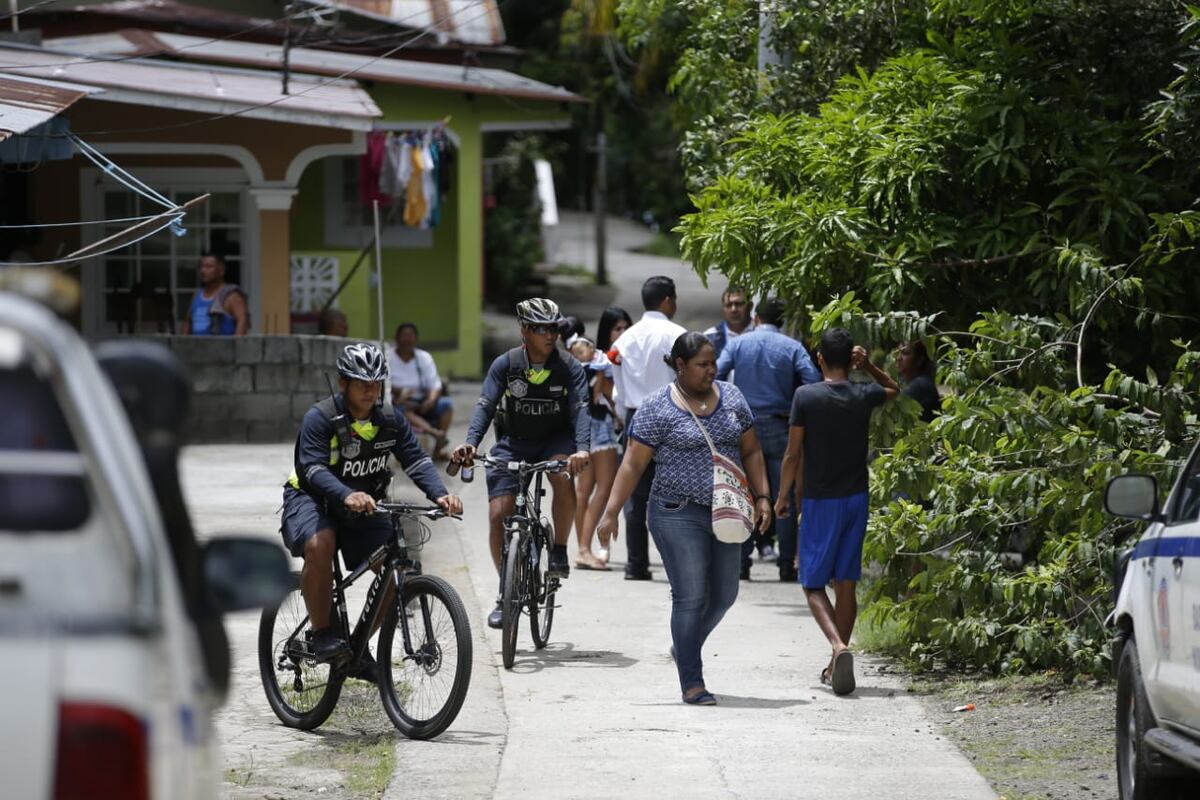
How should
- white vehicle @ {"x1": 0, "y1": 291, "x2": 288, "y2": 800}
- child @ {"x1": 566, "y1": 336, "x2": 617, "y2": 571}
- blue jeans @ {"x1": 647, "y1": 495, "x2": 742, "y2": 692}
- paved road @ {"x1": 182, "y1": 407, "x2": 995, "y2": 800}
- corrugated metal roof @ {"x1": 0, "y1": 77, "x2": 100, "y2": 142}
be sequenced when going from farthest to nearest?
child @ {"x1": 566, "y1": 336, "x2": 617, "y2": 571} < corrugated metal roof @ {"x1": 0, "y1": 77, "x2": 100, "y2": 142} < blue jeans @ {"x1": 647, "y1": 495, "x2": 742, "y2": 692} < paved road @ {"x1": 182, "y1": 407, "x2": 995, "y2": 800} < white vehicle @ {"x1": 0, "y1": 291, "x2": 288, "y2": 800}

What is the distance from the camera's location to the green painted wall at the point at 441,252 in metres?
22.9

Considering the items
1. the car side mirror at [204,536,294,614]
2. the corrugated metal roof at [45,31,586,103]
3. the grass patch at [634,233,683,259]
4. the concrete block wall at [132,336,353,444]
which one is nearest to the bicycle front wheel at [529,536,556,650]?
the car side mirror at [204,536,294,614]

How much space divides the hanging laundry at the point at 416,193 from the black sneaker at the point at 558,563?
35.4 feet

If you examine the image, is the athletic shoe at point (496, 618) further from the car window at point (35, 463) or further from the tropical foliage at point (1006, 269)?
the car window at point (35, 463)

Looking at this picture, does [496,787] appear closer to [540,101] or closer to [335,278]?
[335,278]

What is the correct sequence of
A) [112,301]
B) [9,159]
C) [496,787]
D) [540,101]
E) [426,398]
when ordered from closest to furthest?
[496,787] < [9,159] < [426,398] < [112,301] < [540,101]

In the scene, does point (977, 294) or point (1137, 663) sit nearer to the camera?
point (1137, 663)

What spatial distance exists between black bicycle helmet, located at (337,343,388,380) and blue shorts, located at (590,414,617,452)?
4386 millimetres

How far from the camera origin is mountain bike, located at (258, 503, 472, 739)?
24.8ft

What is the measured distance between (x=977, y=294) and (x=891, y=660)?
7.52 ft

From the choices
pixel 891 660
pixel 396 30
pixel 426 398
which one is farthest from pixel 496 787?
pixel 396 30

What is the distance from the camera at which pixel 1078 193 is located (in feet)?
33.1

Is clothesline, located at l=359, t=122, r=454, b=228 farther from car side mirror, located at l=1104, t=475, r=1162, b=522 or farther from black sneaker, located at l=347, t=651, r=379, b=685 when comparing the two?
car side mirror, located at l=1104, t=475, r=1162, b=522

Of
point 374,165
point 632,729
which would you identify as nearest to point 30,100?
point 632,729
